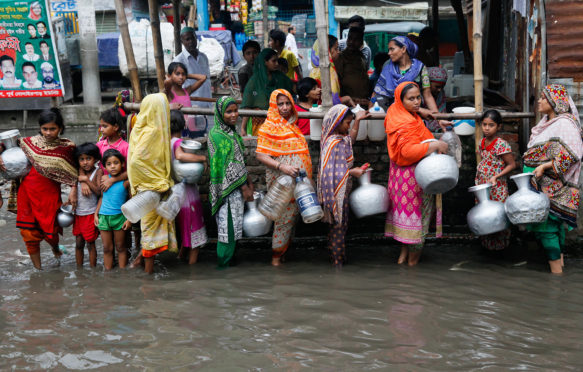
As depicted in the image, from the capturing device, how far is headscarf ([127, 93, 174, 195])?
507 cm

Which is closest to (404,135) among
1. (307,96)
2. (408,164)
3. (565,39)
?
(408,164)

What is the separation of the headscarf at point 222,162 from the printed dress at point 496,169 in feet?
7.16

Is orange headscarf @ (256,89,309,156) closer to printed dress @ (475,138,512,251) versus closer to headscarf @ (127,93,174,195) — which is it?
headscarf @ (127,93,174,195)

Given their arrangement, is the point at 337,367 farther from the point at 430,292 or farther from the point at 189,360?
the point at 430,292

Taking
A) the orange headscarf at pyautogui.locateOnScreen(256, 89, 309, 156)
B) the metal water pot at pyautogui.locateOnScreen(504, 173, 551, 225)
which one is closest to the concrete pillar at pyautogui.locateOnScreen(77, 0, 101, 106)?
the orange headscarf at pyautogui.locateOnScreen(256, 89, 309, 156)

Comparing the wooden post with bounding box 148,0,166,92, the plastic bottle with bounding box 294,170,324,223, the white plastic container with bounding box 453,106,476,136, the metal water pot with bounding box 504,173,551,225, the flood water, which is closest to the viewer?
the flood water

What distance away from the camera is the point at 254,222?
5340mm

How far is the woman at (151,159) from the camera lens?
5074mm

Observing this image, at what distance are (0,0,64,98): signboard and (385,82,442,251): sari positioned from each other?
1233 centimetres

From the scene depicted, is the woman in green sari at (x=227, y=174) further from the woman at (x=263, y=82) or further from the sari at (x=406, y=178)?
the woman at (x=263, y=82)

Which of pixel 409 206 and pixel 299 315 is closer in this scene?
pixel 299 315

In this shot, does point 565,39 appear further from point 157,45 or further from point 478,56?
point 157,45

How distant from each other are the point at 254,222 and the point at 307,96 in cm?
161

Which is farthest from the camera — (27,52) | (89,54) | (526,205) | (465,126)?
A: (89,54)
